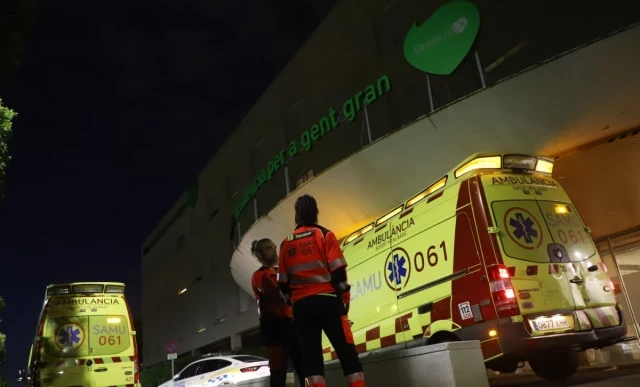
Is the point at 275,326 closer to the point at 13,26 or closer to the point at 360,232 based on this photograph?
the point at 360,232

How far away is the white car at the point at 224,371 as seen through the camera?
1034cm

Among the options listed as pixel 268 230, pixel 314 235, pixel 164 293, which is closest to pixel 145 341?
pixel 164 293

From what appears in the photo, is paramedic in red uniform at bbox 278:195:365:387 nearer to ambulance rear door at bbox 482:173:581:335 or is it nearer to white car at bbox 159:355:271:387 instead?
ambulance rear door at bbox 482:173:581:335

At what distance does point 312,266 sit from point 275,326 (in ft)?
5.03

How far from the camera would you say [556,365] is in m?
6.79

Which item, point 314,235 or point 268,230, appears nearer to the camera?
point 314,235

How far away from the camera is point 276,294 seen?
5.04 metres

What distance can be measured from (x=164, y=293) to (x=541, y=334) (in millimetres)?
34392

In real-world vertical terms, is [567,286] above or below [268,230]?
below

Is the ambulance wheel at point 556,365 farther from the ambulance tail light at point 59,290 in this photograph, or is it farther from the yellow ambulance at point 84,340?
the ambulance tail light at point 59,290

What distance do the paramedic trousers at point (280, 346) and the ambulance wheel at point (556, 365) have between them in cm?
352

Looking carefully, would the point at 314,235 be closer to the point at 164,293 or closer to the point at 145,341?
the point at 164,293

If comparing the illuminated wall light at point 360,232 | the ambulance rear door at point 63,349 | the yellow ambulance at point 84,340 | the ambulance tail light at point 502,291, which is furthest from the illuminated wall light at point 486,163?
the ambulance rear door at point 63,349

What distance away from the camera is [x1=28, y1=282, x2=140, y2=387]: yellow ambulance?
8.66m
